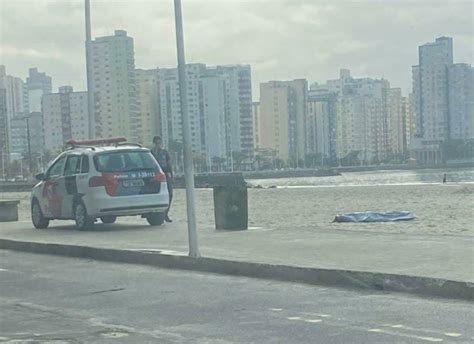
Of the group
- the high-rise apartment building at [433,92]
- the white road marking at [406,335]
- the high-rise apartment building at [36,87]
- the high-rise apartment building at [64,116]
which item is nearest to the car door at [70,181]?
the white road marking at [406,335]

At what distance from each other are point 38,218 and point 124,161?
3.09 metres

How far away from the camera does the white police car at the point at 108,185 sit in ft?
52.6

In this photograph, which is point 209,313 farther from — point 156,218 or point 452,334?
point 156,218

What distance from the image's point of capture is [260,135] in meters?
99.0

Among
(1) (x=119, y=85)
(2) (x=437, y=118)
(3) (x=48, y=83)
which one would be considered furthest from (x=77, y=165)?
(2) (x=437, y=118)

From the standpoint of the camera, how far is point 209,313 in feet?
26.5

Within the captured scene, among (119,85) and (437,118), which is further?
(437,118)

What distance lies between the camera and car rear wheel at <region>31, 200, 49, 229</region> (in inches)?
711

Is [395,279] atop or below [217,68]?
below

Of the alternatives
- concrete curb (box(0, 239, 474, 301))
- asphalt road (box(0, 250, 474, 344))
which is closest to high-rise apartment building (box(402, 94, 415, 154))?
concrete curb (box(0, 239, 474, 301))

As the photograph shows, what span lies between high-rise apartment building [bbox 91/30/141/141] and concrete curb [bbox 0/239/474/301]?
1629 cm

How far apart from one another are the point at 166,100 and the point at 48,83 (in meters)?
Answer: 6.97

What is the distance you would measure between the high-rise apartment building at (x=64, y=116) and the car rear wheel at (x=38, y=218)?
10.0 metres

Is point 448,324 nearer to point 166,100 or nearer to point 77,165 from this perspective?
point 77,165
